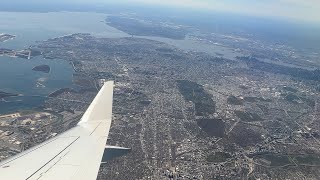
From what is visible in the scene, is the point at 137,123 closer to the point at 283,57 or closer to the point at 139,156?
the point at 139,156

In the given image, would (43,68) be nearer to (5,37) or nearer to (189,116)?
(189,116)

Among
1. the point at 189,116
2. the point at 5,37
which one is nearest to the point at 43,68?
the point at 189,116

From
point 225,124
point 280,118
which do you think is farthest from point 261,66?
point 225,124

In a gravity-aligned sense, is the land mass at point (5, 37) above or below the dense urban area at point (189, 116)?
above

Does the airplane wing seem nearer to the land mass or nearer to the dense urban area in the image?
the dense urban area

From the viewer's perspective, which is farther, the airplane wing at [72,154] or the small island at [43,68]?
the small island at [43,68]

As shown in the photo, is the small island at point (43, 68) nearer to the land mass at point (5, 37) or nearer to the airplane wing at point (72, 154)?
the land mass at point (5, 37)

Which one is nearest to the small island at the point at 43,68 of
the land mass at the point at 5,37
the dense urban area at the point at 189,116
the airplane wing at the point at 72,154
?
the dense urban area at the point at 189,116
